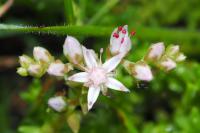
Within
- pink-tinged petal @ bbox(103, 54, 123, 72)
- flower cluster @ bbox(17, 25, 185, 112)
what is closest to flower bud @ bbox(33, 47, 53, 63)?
flower cluster @ bbox(17, 25, 185, 112)

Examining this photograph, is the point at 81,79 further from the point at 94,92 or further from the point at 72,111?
the point at 72,111

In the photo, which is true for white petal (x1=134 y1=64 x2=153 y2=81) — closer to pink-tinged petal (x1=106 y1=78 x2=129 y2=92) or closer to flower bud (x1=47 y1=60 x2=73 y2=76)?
pink-tinged petal (x1=106 y1=78 x2=129 y2=92)

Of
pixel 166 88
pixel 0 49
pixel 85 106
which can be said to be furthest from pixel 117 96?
pixel 0 49

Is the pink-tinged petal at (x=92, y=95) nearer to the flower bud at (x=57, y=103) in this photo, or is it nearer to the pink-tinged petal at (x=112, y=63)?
the pink-tinged petal at (x=112, y=63)

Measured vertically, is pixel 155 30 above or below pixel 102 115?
above

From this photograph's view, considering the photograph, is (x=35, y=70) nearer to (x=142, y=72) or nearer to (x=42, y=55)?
(x=42, y=55)
